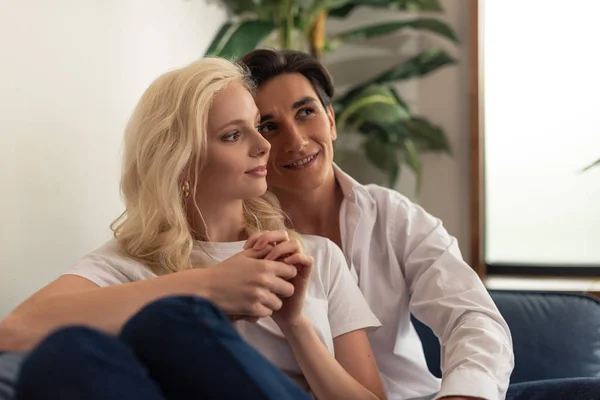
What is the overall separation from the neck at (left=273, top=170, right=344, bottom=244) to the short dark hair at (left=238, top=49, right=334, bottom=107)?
0.74ft

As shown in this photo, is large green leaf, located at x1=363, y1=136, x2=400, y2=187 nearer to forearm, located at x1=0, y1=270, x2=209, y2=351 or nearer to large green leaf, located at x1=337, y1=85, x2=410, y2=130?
large green leaf, located at x1=337, y1=85, x2=410, y2=130

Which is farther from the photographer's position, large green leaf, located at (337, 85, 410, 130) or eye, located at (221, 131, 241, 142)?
large green leaf, located at (337, 85, 410, 130)

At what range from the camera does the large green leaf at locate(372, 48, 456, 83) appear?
9.88 feet

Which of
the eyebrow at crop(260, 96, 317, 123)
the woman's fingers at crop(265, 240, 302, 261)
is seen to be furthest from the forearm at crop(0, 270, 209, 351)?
the eyebrow at crop(260, 96, 317, 123)

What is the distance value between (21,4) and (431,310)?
3.42 feet

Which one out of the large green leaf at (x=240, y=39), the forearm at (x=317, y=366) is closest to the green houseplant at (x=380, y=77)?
the large green leaf at (x=240, y=39)

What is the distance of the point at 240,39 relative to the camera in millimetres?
2508

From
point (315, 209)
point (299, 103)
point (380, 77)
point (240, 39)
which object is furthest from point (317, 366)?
point (380, 77)

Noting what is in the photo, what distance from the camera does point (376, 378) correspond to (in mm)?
1518

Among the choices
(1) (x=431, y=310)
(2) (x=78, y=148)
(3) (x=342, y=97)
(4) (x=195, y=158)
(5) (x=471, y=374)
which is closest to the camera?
(5) (x=471, y=374)

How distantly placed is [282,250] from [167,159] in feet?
1.17

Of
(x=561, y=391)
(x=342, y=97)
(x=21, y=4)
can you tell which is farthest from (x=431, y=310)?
(x=342, y=97)

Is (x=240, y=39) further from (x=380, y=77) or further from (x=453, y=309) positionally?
(x=453, y=309)

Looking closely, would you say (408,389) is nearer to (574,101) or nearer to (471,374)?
(471,374)
